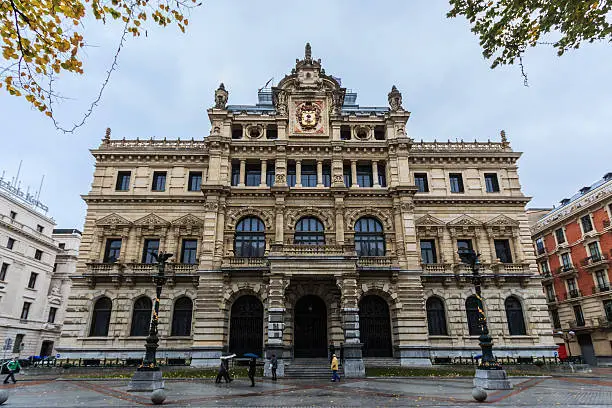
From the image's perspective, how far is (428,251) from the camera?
31.4 meters

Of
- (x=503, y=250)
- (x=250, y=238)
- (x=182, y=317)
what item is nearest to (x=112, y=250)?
(x=182, y=317)

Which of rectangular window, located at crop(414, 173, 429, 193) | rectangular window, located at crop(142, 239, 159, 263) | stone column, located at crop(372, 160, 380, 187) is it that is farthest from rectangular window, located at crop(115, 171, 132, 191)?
rectangular window, located at crop(414, 173, 429, 193)

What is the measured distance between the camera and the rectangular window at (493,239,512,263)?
31344 mm

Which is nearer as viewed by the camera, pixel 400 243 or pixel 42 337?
pixel 400 243

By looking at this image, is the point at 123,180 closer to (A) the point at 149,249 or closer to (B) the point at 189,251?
(A) the point at 149,249

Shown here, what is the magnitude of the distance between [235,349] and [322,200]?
43.7 ft

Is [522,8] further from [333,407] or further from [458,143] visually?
[458,143]


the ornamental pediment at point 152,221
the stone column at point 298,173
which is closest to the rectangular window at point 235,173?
the stone column at point 298,173

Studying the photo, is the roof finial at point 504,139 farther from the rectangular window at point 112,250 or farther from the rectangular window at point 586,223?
the rectangular window at point 112,250

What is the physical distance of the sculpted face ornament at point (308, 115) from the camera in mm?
33250

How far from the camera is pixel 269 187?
3142cm

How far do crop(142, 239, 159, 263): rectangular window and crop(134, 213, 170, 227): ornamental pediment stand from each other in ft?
4.43

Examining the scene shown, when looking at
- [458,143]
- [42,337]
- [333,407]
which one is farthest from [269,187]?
[42,337]

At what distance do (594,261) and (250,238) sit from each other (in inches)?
1393
